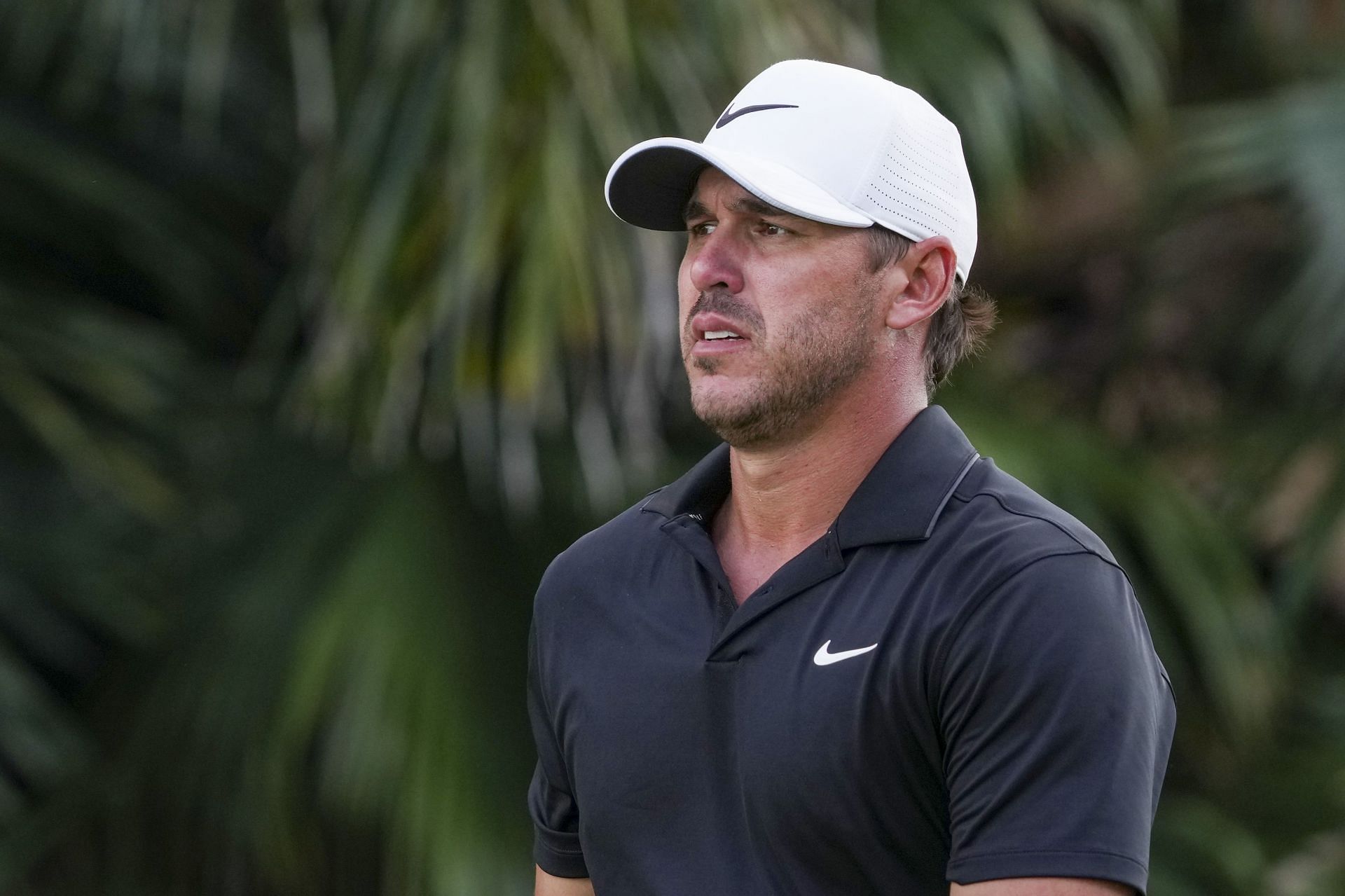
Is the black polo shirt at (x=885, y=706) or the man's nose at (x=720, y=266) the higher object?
the man's nose at (x=720, y=266)

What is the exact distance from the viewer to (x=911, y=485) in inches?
72.3

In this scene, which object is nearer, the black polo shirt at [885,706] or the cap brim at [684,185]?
the black polo shirt at [885,706]

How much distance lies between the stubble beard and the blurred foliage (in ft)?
4.93

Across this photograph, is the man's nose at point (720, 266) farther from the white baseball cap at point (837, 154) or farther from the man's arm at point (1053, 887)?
the man's arm at point (1053, 887)

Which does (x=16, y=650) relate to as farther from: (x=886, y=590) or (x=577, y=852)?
(x=886, y=590)

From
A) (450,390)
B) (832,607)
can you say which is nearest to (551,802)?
(832,607)

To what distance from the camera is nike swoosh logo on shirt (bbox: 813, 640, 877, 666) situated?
171 centimetres

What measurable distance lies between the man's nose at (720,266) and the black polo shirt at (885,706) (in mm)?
253

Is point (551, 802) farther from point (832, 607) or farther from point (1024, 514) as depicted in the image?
point (1024, 514)

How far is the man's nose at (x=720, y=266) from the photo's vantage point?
190 centimetres

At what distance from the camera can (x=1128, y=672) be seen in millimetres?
1625

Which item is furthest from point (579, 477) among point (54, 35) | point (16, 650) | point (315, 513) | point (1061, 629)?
point (1061, 629)

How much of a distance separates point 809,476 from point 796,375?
0.39ft

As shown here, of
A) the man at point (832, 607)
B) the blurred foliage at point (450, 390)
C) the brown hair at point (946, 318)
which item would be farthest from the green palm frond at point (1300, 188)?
the man at point (832, 607)
